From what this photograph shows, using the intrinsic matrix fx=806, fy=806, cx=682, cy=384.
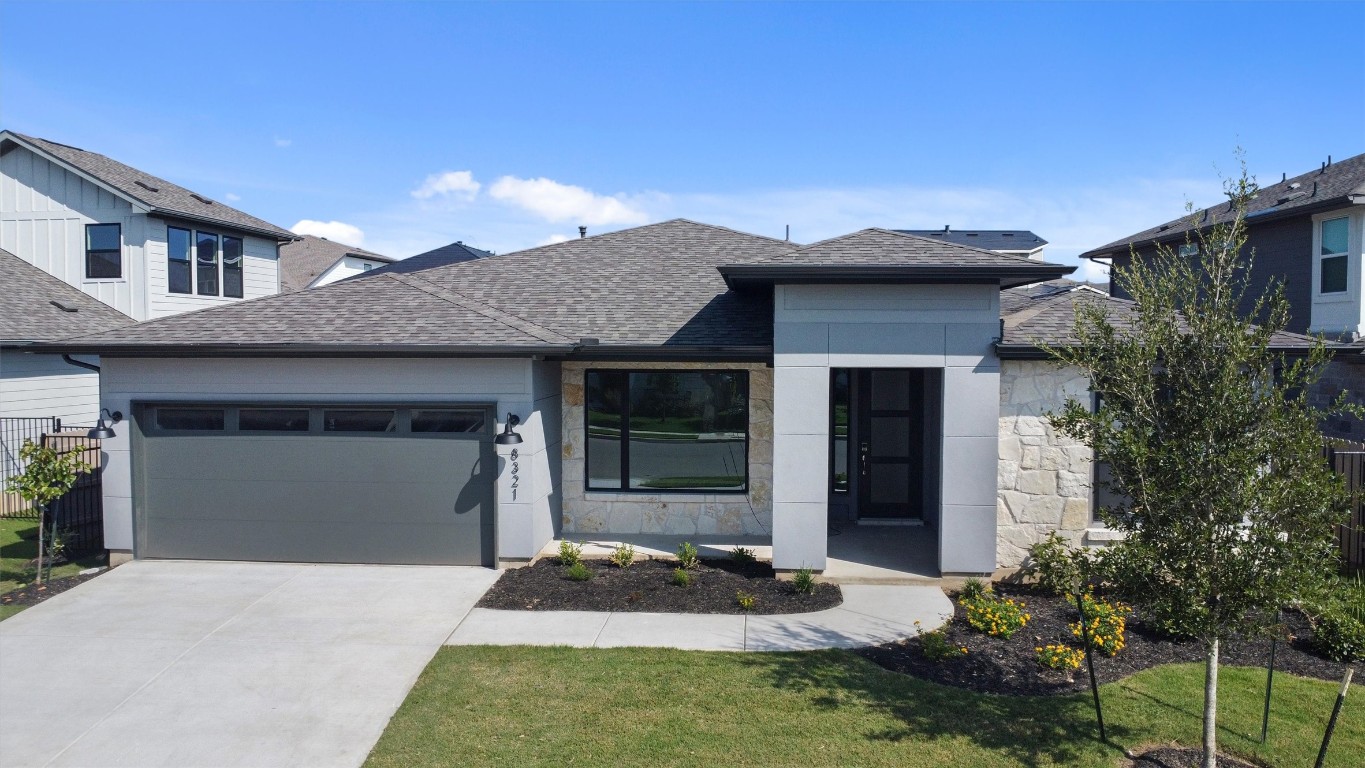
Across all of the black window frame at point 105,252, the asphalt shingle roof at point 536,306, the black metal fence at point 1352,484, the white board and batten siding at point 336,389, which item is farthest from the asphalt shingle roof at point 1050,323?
the black window frame at point 105,252

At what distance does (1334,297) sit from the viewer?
15961 millimetres

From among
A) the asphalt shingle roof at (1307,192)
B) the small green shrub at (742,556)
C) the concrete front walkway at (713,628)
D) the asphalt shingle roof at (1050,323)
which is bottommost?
the concrete front walkway at (713,628)

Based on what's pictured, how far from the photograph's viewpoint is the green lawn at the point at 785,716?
555cm

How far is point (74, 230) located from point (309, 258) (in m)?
16.3

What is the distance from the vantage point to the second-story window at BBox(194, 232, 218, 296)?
65.5 ft

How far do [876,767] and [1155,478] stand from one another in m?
2.59

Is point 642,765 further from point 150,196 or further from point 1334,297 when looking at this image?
point 150,196

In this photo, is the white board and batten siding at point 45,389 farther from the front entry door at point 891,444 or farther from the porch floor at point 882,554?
the front entry door at point 891,444

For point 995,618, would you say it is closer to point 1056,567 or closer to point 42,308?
point 1056,567

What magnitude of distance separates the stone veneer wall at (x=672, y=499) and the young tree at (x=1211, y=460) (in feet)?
20.7

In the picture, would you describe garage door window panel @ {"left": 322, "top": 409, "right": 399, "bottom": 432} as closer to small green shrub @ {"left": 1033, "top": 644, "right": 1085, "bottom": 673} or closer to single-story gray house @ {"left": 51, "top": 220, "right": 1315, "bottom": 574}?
single-story gray house @ {"left": 51, "top": 220, "right": 1315, "bottom": 574}

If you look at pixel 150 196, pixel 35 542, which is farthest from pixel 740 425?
pixel 150 196

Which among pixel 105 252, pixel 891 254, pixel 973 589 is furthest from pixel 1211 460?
pixel 105 252

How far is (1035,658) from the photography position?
7.22m
